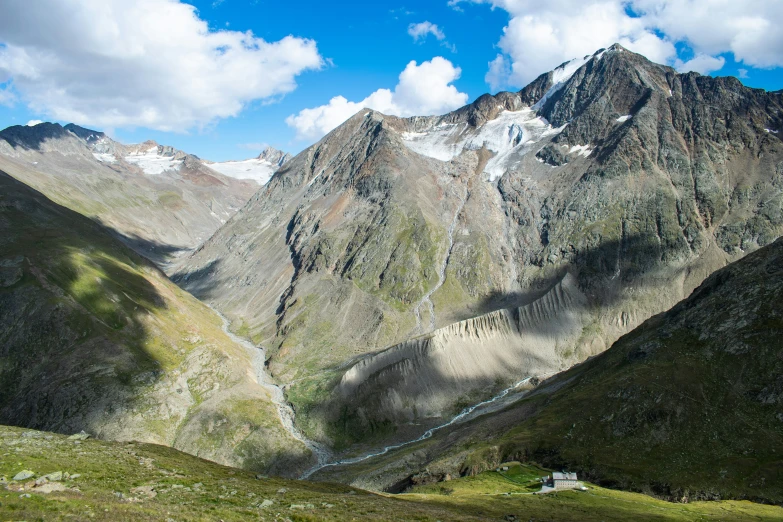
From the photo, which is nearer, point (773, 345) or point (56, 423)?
point (773, 345)

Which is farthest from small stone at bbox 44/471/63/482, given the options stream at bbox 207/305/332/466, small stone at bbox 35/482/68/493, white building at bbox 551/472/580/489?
stream at bbox 207/305/332/466

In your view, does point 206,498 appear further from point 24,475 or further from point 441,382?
point 441,382

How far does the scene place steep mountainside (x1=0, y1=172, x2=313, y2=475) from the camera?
11044cm

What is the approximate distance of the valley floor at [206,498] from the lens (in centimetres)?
3194

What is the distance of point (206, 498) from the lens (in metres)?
38.8

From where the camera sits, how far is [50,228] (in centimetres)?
16938

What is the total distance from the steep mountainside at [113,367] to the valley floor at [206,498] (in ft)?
194

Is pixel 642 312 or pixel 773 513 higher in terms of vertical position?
pixel 642 312

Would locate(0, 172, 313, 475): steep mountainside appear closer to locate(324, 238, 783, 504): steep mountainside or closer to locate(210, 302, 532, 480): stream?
locate(210, 302, 532, 480): stream

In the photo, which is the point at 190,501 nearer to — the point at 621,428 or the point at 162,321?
the point at 621,428

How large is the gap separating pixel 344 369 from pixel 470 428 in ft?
201

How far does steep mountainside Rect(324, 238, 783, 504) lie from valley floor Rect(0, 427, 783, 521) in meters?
9.36

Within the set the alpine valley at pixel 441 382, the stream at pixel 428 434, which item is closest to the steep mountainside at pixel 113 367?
the alpine valley at pixel 441 382

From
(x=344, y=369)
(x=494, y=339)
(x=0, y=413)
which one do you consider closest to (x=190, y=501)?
(x=0, y=413)
